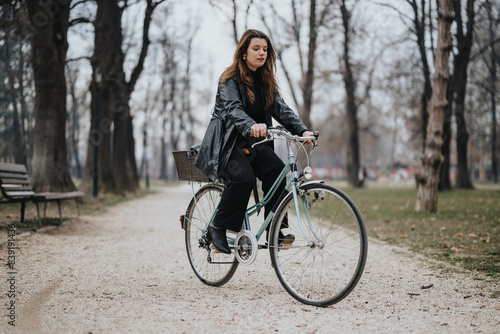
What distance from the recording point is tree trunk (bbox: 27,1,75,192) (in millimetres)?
11008

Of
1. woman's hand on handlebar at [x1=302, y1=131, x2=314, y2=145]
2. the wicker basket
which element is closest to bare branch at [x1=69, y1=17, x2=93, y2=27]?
the wicker basket

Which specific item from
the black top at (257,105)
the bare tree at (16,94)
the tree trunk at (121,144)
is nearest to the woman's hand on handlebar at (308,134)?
the black top at (257,105)

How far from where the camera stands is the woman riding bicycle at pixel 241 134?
151 inches

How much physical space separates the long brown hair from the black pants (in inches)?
16.7

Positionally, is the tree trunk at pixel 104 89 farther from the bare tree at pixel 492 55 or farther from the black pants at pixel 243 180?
the black pants at pixel 243 180

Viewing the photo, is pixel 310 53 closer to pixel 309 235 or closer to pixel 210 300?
pixel 309 235

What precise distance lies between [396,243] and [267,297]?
11.7 ft

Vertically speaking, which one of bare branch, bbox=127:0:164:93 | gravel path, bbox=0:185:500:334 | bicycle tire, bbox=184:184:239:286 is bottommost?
gravel path, bbox=0:185:500:334

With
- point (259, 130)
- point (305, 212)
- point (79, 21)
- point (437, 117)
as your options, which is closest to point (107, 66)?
point (79, 21)

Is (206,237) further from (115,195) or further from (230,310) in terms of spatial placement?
(115,195)

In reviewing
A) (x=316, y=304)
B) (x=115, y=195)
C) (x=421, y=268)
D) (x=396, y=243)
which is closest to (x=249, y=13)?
(x=115, y=195)

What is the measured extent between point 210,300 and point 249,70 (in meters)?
1.81

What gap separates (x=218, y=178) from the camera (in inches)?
151

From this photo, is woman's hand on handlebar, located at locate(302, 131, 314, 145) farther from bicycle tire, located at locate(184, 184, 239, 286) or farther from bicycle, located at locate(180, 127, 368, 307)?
bicycle tire, located at locate(184, 184, 239, 286)
